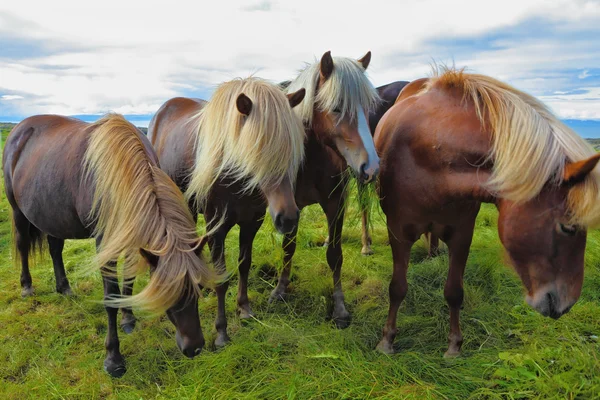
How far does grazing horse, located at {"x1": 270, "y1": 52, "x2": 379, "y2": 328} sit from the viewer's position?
2.78 meters

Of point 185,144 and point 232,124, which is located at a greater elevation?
point 232,124

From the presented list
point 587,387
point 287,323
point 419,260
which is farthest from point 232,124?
point 419,260

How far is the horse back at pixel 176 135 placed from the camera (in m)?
3.21

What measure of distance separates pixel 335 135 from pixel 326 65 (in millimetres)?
521

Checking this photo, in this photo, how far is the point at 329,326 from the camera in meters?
3.29

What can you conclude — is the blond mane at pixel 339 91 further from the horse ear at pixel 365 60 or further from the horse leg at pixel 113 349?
the horse leg at pixel 113 349

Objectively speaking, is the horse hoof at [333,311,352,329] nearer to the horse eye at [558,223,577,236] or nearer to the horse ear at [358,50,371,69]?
the horse eye at [558,223,577,236]

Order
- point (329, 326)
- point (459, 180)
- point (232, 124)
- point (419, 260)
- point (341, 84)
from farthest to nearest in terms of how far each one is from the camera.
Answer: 1. point (419, 260)
2. point (329, 326)
3. point (341, 84)
4. point (232, 124)
5. point (459, 180)

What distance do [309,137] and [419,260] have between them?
2398 mm

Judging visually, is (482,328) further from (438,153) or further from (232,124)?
(232,124)

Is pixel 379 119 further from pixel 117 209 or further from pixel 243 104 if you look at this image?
pixel 117 209

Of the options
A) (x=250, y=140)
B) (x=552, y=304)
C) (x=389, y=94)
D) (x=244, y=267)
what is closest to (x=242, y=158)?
(x=250, y=140)

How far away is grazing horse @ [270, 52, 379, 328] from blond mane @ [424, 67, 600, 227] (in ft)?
2.46

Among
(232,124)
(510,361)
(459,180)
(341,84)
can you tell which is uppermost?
(341,84)
